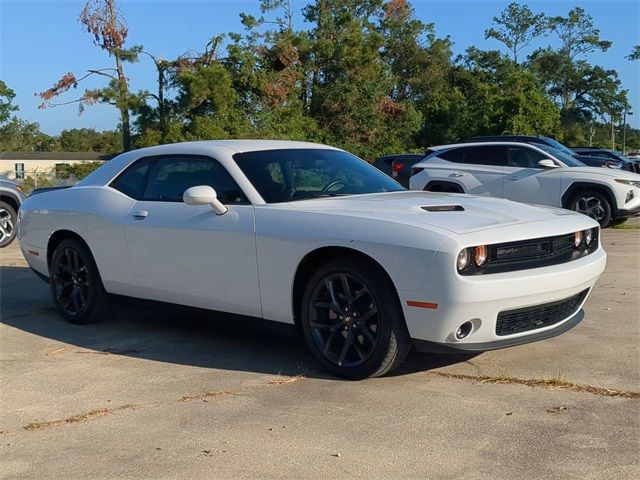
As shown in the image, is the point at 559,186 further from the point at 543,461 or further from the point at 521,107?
the point at 521,107

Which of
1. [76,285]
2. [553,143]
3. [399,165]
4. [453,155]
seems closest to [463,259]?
[76,285]

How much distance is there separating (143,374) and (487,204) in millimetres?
2525

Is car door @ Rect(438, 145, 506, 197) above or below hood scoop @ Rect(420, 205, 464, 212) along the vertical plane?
below

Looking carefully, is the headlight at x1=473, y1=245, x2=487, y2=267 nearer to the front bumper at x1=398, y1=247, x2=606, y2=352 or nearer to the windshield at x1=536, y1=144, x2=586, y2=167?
the front bumper at x1=398, y1=247, x2=606, y2=352

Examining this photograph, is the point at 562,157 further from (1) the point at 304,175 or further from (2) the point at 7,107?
(2) the point at 7,107

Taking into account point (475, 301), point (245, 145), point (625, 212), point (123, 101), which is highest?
point (123, 101)

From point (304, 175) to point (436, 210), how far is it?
1164 mm

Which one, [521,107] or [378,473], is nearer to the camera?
[378,473]

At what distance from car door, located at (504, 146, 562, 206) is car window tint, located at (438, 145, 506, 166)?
0.54ft

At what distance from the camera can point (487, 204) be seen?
16.6 ft

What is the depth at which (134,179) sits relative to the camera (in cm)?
618

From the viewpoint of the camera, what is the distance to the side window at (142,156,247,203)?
17.6 feet

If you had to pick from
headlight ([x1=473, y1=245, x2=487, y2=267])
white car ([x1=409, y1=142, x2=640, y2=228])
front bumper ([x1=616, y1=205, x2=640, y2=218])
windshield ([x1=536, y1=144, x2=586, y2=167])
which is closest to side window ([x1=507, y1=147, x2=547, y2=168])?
white car ([x1=409, y1=142, x2=640, y2=228])

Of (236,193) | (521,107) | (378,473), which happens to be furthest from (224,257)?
(521,107)
